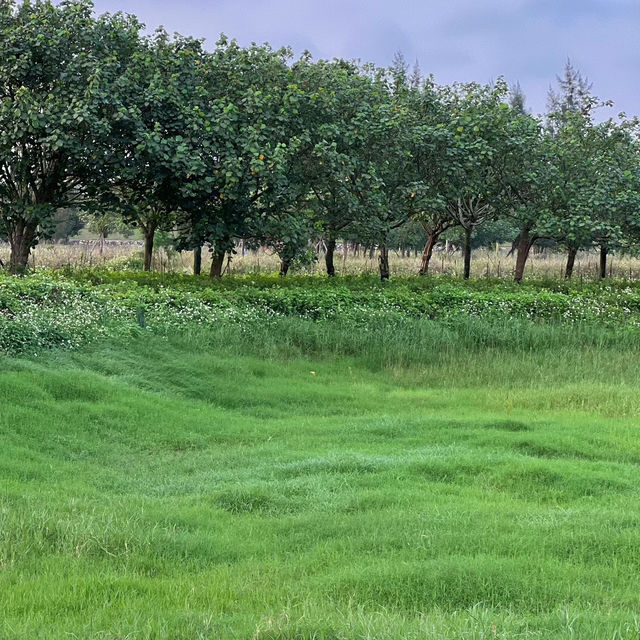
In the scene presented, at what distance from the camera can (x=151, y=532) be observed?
4.15 m

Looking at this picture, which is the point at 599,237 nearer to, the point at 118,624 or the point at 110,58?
the point at 110,58

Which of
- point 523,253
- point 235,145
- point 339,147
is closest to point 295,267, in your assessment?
point 523,253

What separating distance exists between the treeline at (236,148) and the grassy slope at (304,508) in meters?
6.66

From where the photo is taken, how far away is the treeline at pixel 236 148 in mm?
14812

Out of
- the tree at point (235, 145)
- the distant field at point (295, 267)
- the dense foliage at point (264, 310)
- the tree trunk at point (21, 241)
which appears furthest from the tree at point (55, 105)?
the distant field at point (295, 267)

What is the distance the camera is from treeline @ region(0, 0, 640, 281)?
1481 cm

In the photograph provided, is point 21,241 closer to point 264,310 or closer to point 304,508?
point 264,310

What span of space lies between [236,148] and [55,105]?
12.1 feet

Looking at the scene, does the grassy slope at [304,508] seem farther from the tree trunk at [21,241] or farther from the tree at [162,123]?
the tree trunk at [21,241]

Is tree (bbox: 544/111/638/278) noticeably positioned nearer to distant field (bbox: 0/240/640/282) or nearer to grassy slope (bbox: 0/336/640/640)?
distant field (bbox: 0/240/640/282)

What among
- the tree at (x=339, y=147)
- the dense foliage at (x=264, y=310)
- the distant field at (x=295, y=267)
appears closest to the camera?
the dense foliage at (x=264, y=310)

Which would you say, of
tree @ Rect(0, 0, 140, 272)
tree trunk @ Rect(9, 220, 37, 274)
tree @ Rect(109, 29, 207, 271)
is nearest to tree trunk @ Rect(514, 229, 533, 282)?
tree @ Rect(109, 29, 207, 271)

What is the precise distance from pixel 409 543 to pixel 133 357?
6.89 metres

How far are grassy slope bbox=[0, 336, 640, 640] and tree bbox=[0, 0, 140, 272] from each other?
6.57 metres
